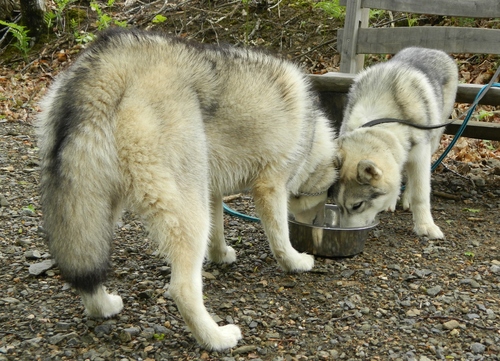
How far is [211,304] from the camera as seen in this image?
4074 mm

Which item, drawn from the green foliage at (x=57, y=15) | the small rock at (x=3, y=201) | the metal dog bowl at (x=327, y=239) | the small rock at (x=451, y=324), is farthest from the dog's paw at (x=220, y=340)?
the green foliage at (x=57, y=15)

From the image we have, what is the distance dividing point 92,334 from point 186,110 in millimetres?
1488

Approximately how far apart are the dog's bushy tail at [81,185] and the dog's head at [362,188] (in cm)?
233

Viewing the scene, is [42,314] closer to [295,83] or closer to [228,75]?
[228,75]

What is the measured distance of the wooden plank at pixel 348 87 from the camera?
620cm

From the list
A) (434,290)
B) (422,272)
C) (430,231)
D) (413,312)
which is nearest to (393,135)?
(430,231)

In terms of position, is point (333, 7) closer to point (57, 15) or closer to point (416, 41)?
point (416, 41)

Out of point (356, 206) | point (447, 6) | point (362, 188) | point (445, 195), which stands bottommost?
point (445, 195)

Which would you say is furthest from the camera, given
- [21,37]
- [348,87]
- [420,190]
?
[21,37]

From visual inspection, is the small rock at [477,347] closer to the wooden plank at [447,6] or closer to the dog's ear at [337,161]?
the dog's ear at [337,161]

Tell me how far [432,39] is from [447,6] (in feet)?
1.35

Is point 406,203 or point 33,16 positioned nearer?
point 406,203

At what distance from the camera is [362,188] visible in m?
5.03

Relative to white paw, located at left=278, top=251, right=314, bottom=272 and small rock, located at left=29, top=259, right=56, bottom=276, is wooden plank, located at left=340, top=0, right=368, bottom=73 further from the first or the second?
small rock, located at left=29, top=259, right=56, bottom=276
